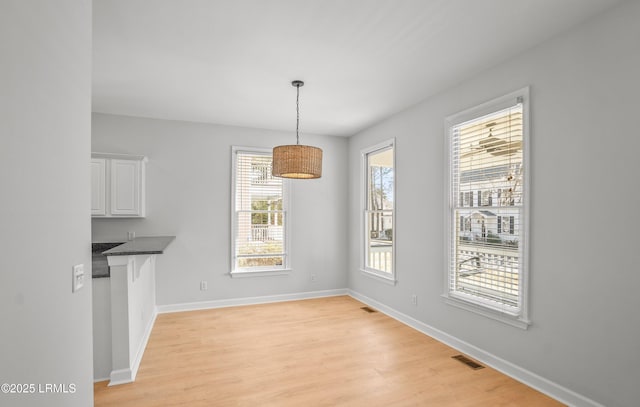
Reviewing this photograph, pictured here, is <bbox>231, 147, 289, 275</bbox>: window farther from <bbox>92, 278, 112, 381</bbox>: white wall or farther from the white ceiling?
<bbox>92, 278, 112, 381</bbox>: white wall

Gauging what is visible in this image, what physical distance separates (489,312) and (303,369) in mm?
1781

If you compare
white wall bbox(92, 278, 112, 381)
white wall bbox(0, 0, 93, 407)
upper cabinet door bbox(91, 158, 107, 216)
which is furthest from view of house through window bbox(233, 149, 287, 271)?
white wall bbox(0, 0, 93, 407)

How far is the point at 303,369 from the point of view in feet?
10.1

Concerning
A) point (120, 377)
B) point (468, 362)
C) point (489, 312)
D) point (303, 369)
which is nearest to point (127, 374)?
point (120, 377)

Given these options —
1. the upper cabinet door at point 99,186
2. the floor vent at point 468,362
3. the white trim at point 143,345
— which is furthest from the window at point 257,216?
the floor vent at point 468,362

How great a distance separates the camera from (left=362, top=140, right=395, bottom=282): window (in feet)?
15.9

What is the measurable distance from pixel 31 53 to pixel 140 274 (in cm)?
281

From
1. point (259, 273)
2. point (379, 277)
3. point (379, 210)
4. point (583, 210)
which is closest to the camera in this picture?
point (583, 210)

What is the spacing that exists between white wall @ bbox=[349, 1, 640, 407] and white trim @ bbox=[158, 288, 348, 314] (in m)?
2.82

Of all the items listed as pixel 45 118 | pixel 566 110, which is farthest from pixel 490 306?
pixel 45 118

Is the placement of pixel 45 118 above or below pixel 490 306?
above

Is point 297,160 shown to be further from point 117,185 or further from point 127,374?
point 117,185

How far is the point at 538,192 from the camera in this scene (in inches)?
107

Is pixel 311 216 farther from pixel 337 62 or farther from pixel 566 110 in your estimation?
pixel 566 110
